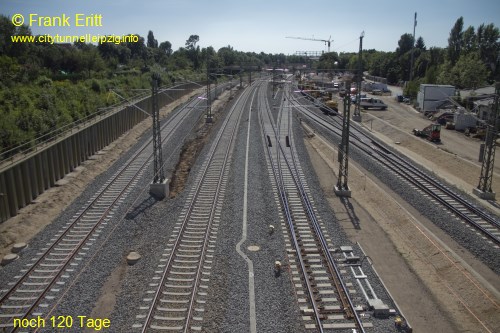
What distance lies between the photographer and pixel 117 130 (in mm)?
34312

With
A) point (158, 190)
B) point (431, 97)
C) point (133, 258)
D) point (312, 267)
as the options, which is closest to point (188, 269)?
point (133, 258)

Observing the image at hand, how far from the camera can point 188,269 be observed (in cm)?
1334

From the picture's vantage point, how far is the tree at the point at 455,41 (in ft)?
241

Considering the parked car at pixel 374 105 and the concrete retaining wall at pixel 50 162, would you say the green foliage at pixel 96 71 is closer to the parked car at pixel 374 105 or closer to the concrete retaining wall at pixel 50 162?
the concrete retaining wall at pixel 50 162

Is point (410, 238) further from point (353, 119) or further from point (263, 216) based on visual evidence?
point (353, 119)

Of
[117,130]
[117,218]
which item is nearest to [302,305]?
[117,218]

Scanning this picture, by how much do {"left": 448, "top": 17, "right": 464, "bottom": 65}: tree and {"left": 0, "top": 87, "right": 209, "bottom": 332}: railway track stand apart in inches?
2696

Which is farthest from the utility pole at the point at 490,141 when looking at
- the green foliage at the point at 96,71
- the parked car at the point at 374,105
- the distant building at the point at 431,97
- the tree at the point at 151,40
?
the tree at the point at 151,40

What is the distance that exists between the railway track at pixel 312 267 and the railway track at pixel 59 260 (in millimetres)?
6897

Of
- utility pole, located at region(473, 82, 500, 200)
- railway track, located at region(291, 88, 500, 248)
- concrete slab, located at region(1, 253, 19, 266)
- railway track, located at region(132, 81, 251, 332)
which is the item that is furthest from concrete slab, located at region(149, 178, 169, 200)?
utility pole, located at region(473, 82, 500, 200)

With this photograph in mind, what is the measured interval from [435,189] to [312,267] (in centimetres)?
1164

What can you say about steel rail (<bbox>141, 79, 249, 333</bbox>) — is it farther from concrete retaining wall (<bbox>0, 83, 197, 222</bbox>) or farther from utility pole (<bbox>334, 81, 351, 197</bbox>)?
utility pole (<bbox>334, 81, 351, 197</bbox>)

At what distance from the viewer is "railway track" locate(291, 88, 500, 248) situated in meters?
17.3

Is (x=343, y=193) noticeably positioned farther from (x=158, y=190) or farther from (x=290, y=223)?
(x=158, y=190)
